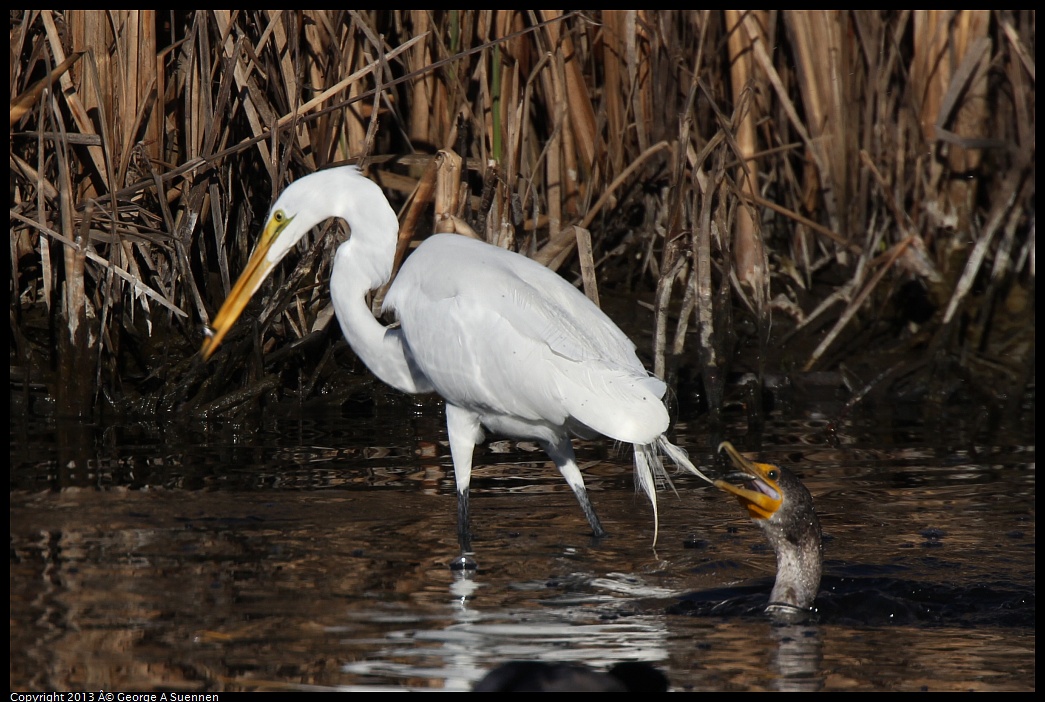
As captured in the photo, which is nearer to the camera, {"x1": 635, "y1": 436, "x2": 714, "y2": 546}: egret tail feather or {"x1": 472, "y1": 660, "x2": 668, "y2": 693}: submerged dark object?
{"x1": 472, "y1": 660, "x2": 668, "y2": 693}: submerged dark object

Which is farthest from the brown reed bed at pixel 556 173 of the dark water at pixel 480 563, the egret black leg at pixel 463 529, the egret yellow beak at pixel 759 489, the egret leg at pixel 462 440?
the egret yellow beak at pixel 759 489

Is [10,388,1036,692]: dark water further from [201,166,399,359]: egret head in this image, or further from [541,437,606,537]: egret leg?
[201,166,399,359]: egret head

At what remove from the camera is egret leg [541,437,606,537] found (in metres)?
5.12

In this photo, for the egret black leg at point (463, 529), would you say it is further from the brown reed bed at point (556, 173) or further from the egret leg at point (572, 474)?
the brown reed bed at point (556, 173)

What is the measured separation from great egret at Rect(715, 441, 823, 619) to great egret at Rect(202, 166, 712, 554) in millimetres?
585

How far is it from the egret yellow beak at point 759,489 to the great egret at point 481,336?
558mm

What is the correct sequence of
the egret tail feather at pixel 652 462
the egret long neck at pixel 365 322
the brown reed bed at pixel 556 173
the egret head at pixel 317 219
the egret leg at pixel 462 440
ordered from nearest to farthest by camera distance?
the egret tail feather at pixel 652 462 → the egret leg at pixel 462 440 → the egret head at pixel 317 219 → the egret long neck at pixel 365 322 → the brown reed bed at pixel 556 173

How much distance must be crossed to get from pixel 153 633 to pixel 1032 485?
3.81 m

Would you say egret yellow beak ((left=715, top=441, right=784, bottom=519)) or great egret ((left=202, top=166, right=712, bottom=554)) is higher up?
great egret ((left=202, top=166, right=712, bottom=554))

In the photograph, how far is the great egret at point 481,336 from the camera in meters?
4.94

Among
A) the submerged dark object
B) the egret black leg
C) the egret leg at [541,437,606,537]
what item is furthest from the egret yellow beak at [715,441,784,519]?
the egret black leg

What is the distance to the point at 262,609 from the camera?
4.12 metres
